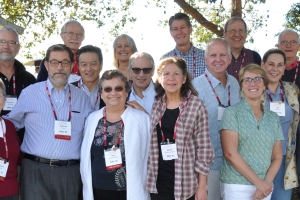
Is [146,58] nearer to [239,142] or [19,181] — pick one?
[239,142]

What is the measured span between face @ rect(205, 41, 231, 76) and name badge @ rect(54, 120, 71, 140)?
156 centimetres

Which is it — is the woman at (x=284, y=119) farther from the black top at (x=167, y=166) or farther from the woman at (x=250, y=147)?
the black top at (x=167, y=166)

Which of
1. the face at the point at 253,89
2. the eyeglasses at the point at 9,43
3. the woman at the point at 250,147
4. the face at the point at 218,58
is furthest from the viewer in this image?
the eyeglasses at the point at 9,43

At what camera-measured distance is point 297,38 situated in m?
5.41

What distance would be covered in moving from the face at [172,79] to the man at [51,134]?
967 mm

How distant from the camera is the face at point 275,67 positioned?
444 cm

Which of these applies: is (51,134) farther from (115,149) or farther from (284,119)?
Result: (284,119)

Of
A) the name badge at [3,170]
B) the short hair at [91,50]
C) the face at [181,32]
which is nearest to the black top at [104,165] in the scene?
the name badge at [3,170]

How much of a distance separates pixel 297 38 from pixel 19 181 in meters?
3.82

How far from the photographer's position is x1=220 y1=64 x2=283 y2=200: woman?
370 centimetres

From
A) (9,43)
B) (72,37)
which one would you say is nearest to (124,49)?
(72,37)

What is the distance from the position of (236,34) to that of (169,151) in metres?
2.57

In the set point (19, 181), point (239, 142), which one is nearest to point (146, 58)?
point (239, 142)

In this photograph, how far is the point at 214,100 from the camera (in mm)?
4137
